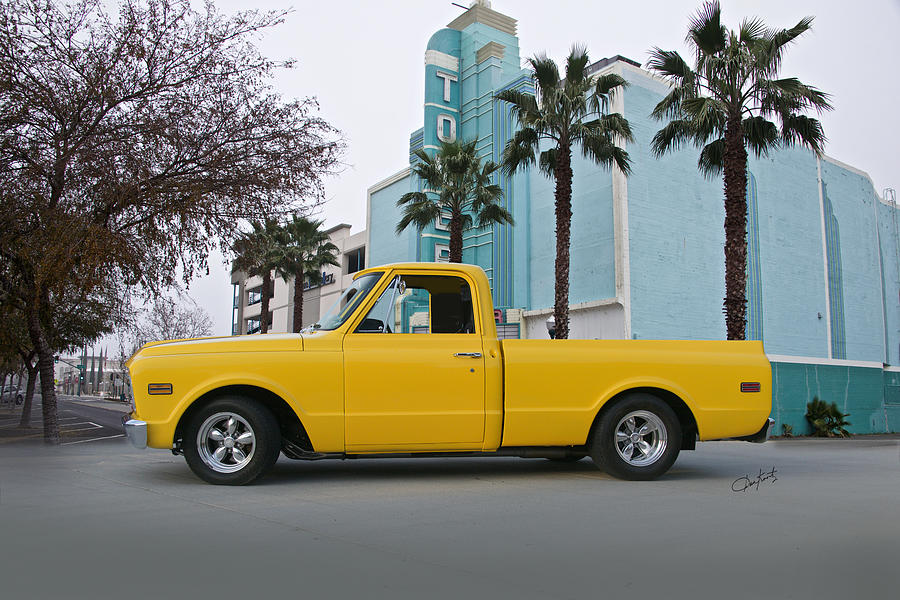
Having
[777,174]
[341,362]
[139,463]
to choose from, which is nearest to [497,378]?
[341,362]

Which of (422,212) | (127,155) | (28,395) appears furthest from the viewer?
(422,212)

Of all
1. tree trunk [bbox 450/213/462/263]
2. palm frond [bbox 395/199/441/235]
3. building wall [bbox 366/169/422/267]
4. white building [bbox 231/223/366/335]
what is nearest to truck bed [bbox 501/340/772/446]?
tree trunk [bbox 450/213/462/263]

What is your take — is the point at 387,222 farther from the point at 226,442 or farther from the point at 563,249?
the point at 226,442

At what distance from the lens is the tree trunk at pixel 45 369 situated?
11680 millimetres

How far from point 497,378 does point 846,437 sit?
1823 centimetres

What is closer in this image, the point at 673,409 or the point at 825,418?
the point at 673,409

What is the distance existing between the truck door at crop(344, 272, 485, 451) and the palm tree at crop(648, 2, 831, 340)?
11712 millimetres

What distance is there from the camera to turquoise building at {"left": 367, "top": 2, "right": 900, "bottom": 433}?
25016mm

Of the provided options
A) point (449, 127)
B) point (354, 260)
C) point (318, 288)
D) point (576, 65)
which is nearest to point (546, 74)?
point (576, 65)

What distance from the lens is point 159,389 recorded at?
5.84 m

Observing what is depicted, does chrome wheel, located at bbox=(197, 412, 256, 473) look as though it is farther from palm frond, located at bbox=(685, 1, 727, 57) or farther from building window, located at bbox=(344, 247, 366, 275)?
building window, located at bbox=(344, 247, 366, 275)

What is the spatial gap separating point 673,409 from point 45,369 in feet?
35.6

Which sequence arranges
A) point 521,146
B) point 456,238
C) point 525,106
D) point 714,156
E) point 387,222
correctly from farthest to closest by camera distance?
1. point 387,222
2. point 456,238
3. point 521,146
4. point 525,106
5. point 714,156

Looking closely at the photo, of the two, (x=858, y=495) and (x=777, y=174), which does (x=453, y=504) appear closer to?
(x=858, y=495)
